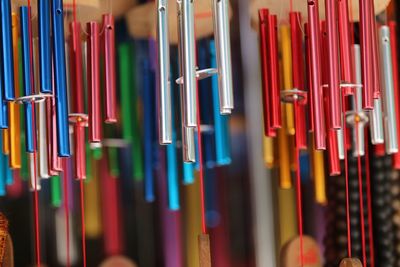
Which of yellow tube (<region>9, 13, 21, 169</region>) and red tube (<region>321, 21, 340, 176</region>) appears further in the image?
yellow tube (<region>9, 13, 21, 169</region>)

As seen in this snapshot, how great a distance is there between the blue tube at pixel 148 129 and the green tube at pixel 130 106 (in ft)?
0.19

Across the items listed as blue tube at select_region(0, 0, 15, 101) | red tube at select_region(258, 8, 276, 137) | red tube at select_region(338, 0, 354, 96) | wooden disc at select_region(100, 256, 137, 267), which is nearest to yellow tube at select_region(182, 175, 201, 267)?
wooden disc at select_region(100, 256, 137, 267)

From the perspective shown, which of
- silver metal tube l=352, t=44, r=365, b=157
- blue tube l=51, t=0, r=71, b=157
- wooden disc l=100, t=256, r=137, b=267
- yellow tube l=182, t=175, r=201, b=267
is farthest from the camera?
yellow tube l=182, t=175, r=201, b=267

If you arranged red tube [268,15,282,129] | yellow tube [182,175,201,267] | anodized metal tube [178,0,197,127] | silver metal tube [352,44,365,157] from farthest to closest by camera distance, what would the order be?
1. yellow tube [182,175,201,267]
2. silver metal tube [352,44,365,157]
3. red tube [268,15,282,129]
4. anodized metal tube [178,0,197,127]

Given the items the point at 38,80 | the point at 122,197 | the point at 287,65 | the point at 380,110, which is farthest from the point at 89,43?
the point at 122,197

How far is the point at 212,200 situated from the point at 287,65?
0.79 m

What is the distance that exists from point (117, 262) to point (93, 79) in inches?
34.8

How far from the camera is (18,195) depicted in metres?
3.83

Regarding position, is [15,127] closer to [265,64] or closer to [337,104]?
[265,64]

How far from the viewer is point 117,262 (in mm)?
3609

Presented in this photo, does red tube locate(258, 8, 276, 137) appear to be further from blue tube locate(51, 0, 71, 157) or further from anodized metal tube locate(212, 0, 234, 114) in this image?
blue tube locate(51, 0, 71, 157)

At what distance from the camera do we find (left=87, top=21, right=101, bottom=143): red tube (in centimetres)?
293

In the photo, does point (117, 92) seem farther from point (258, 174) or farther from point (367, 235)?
point (367, 235)

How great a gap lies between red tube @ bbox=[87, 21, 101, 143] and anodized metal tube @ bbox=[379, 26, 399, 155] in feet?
2.58
